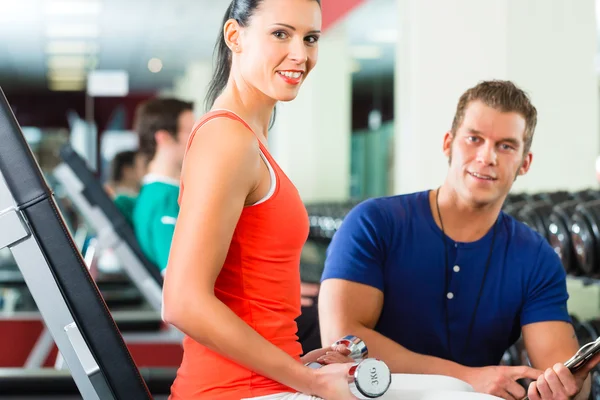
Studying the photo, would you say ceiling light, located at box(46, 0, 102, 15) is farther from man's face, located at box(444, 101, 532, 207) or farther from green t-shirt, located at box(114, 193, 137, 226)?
man's face, located at box(444, 101, 532, 207)

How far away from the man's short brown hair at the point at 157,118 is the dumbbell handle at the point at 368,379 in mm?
2639

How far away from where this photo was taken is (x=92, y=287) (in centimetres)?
131

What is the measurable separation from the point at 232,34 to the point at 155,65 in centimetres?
1350

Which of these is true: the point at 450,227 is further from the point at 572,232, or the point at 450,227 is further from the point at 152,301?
the point at 152,301

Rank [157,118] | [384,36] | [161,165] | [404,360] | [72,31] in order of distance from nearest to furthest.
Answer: [404,360] → [161,165] → [157,118] → [384,36] → [72,31]

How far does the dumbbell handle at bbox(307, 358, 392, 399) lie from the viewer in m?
1.16

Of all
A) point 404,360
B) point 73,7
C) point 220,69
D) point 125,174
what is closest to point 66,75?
point 73,7

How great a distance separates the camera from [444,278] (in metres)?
1.99

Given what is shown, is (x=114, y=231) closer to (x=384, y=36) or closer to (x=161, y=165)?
(x=161, y=165)

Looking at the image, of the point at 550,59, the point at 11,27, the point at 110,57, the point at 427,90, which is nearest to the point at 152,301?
the point at 427,90

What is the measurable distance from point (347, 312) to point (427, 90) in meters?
3.00

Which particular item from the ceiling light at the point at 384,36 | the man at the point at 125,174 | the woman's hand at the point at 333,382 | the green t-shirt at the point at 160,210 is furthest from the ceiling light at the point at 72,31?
the woman's hand at the point at 333,382

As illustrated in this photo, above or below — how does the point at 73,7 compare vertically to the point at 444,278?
above

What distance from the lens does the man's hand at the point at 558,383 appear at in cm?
149
